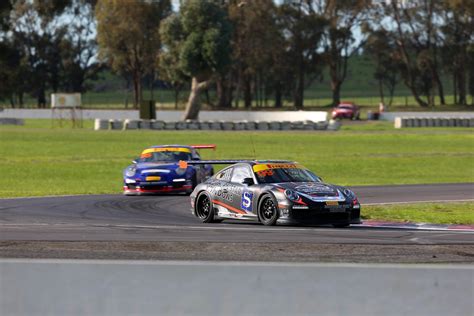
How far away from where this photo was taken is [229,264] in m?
8.21

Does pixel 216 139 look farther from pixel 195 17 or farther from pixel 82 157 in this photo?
pixel 195 17

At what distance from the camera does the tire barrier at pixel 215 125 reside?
70.2m

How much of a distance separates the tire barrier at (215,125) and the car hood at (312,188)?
5173 centimetres

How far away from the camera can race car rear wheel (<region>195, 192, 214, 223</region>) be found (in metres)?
19.9

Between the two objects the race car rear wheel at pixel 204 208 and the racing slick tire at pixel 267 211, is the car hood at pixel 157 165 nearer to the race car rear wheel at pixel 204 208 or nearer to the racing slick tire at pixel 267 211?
the race car rear wheel at pixel 204 208

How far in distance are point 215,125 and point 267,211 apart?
172 ft

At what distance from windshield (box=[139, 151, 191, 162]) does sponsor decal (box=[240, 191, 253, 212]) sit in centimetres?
865

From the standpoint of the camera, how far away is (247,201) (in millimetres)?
18969

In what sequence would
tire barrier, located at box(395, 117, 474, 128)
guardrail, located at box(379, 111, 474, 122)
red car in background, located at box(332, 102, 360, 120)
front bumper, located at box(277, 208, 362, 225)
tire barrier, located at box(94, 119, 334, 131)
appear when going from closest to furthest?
front bumper, located at box(277, 208, 362, 225) < tire barrier, located at box(94, 119, 334, 131) < tire barrier, located at box(395, 117, 474, 128) < guardrail, located at box(379, 111, 474, 122) < red car in background, located at box(332, 102, 360, 120)

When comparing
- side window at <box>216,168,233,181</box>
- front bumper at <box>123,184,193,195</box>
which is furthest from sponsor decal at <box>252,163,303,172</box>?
front bumper at <box>123,184,193,195</box>

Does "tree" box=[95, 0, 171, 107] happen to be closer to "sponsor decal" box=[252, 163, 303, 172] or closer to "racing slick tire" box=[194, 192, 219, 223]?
"racing slick tire" box=[194, 192, 219, 223]

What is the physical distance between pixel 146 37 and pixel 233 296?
106172 millimetres

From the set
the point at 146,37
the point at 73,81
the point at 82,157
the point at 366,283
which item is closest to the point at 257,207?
the point at 366,283

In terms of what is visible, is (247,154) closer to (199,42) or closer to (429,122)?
(429,122)
